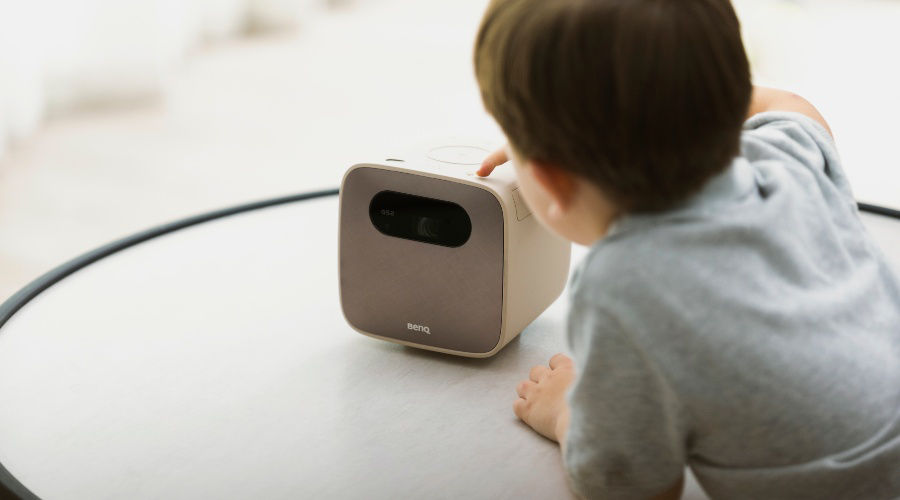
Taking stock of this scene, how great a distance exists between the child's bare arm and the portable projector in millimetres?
228

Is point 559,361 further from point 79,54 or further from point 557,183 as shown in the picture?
point 79,54

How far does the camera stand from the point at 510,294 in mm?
929

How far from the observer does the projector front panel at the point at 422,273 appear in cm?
91

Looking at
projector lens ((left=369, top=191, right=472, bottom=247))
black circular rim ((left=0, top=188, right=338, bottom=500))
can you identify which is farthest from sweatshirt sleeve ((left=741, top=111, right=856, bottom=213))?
black circular rim ((left=0, top=188, right=338, bottom=500))

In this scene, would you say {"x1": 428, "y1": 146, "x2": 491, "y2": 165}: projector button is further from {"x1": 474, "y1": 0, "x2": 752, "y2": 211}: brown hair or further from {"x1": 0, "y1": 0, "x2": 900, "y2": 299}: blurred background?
{"x1": 0, "y1": 0, "x2": 900, "y2": 299}: blurred background

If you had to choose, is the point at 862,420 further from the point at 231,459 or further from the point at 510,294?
the point at 231,459

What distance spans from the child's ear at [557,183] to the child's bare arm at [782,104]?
318 mm

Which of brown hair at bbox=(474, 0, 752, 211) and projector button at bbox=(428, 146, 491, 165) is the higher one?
brown hair at bbox=(474, 0, 752, 211)

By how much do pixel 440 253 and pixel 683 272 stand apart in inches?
13.7

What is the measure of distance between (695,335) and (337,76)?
2544 millimetres

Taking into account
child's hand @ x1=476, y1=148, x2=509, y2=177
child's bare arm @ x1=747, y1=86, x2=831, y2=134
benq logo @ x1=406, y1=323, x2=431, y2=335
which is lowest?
benq logo @ x1=406, y1=323, x2=431, y2=335

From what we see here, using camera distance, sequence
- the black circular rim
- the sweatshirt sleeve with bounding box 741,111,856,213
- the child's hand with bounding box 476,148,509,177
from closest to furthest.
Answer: the sweatshirt sleeve with bounding box 741,111,856,213, the child's hand with bounding box 476,148,509,177, the black circular rim

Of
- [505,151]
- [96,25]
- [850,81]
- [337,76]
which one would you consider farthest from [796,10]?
[505,151]

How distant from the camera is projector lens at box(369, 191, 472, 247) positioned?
0.92m
